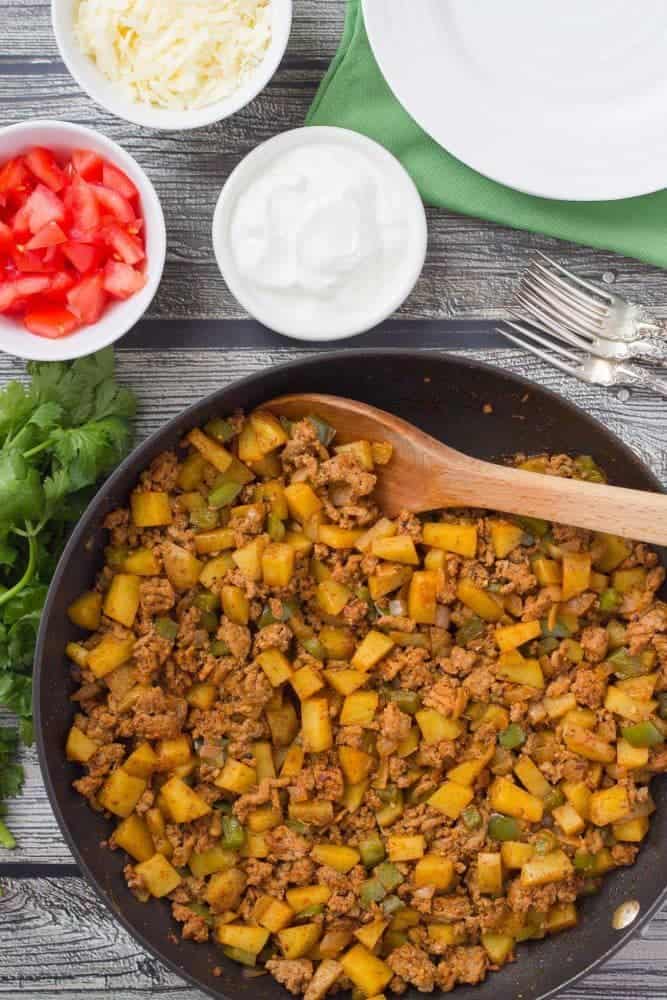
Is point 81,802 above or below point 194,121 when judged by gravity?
below

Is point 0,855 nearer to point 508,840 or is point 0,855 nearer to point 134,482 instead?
point 134,482

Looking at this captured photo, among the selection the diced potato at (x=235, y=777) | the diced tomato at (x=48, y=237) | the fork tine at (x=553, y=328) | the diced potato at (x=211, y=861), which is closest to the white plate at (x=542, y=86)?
the fork tine at (x=553, y=328)

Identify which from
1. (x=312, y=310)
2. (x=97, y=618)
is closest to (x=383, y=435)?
(x=312, y=310)

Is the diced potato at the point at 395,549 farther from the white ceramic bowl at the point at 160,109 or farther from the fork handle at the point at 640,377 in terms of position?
the white ceramic bowl at the point at 160,109

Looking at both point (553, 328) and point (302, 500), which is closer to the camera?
point (302, 500)

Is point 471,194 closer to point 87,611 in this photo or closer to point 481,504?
point 481,504

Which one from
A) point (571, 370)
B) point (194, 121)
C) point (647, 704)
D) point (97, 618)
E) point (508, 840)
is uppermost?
point (194, 121)

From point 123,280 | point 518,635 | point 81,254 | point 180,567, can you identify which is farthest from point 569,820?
point 81,254
